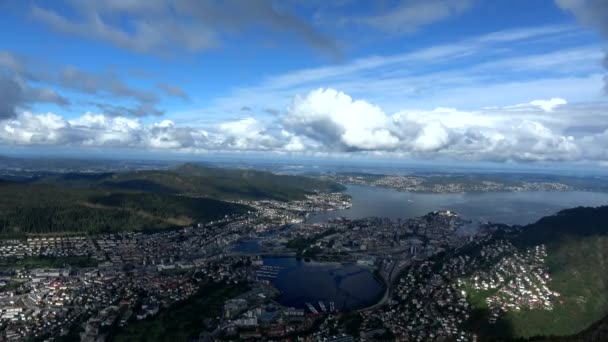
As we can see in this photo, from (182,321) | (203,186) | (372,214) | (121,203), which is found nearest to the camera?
(182,321)

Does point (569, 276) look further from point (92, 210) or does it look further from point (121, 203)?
point (121, 203)

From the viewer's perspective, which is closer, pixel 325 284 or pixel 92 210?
pixel 325 284

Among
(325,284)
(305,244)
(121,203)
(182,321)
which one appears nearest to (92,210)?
(121,203)

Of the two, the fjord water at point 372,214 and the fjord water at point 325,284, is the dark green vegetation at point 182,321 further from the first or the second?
the fjord water at point 372,214

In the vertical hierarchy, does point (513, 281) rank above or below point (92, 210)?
below

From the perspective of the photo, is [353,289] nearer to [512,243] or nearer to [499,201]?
[512,243]

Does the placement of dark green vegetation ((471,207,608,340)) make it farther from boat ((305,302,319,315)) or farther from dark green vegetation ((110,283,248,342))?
dark green vegetation ((110,283,248,342))
